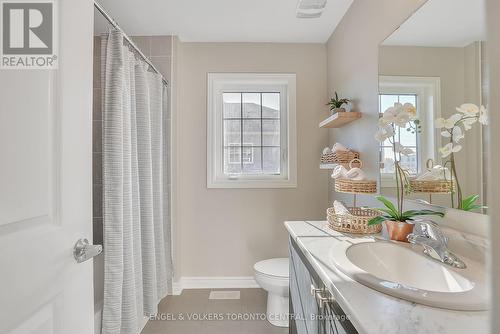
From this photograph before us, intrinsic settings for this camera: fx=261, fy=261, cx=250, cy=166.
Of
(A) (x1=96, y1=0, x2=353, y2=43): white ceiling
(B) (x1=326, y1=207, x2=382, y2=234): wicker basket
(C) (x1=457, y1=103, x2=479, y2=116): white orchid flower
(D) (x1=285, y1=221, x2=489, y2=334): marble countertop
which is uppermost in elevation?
(A) (x1=96, y1=0, x2=353, y2=43): white ceiling

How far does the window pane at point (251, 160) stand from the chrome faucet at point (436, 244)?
1649 mm

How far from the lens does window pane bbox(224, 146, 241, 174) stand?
249cm

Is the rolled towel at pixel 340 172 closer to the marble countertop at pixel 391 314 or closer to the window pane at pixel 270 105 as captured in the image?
the marble countertop at pixel 391 314

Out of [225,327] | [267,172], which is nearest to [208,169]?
[267,172]

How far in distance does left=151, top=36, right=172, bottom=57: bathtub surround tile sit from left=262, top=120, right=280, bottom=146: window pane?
1.07 m

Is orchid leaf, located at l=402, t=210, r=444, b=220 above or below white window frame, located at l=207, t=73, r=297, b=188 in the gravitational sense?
below

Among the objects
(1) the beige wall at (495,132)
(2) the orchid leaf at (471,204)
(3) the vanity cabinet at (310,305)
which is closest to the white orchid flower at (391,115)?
(2) the orchid leaf at (471,204)

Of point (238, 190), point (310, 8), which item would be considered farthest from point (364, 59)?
point (238, 190)

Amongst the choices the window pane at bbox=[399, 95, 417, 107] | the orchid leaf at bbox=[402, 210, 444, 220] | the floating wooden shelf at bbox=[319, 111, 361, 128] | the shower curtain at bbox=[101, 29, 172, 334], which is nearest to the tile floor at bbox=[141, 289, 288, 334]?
the shower curtain at bbox=[101, 29, 172, 334]

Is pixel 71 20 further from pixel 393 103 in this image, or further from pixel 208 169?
pixel 208 169

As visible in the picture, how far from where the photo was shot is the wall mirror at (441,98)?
2.96 feet

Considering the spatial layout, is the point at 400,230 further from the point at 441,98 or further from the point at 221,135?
the point at 221,135

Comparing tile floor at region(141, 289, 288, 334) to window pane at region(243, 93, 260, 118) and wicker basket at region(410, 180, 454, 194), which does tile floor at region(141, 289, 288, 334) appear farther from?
window pane at region(243, 93, 260, 118)

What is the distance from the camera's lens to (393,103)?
1.33 metres
